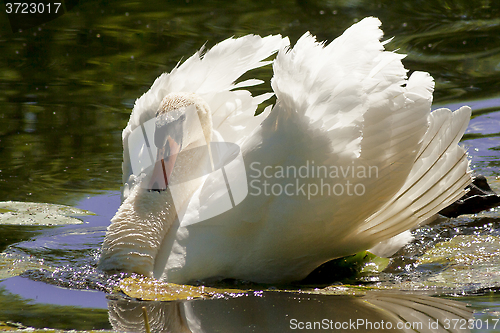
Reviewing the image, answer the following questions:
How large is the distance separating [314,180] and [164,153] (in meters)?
1.16

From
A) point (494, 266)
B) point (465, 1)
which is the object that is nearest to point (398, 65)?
point (494, 266)

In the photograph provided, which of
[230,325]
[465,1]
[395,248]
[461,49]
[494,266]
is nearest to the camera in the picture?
[230,325]

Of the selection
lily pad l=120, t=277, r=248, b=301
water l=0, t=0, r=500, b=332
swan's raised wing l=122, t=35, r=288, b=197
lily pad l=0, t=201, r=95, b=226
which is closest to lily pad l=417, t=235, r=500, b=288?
water l=0, t=0, r=500, b=332

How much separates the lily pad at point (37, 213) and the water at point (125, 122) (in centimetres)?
13

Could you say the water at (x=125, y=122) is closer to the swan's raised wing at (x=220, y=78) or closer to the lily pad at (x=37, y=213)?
the lily pad at (x=37, y=213)

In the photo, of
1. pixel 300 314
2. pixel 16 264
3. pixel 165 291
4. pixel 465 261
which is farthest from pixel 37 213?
pixel 465 261

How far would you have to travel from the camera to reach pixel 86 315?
3.24m

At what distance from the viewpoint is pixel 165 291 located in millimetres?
3582

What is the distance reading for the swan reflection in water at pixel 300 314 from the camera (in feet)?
9.83

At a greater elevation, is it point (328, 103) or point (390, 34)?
point (390, 34)

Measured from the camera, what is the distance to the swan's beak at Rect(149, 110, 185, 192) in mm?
4262

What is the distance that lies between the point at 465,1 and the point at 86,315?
970 centimetres

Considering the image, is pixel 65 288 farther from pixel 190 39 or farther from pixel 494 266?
pixel 190 39

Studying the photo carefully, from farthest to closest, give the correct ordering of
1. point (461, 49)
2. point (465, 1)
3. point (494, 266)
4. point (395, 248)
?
point (465, 1) → point (461, 49) → point (395, 248) → point (494, 266)
